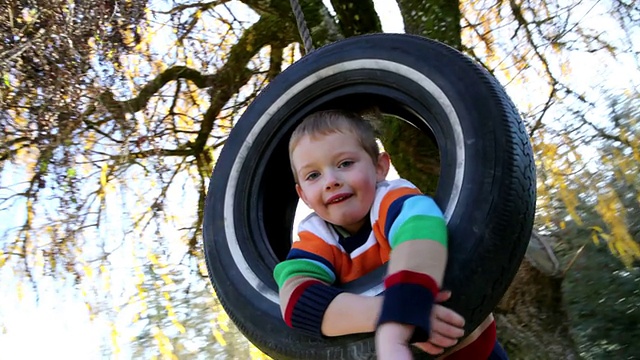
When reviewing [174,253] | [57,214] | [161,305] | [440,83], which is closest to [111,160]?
[57,214]

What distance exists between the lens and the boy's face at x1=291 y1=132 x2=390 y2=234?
158cm

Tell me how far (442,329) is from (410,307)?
0.12m

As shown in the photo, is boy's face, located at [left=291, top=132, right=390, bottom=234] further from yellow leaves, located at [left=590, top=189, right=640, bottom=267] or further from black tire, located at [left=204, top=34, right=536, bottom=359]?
yellow leaves, located at [left=590, top=189, right=640, bottom=267]

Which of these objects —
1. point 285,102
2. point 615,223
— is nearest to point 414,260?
point 285,102

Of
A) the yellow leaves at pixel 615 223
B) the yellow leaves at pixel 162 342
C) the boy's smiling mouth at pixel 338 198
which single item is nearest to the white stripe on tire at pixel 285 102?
the boy's smiling mouth at pixel 338 198

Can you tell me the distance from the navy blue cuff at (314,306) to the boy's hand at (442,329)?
20 centimetres

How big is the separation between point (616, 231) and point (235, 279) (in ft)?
7.95

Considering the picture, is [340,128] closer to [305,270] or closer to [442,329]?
[305,270]

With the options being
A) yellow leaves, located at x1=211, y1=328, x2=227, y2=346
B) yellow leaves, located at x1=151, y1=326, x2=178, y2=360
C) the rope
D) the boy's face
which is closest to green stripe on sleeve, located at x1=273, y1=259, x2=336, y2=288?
the boy's face

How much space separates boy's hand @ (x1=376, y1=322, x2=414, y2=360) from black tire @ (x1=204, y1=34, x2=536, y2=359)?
116mm

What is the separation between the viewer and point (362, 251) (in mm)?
1596

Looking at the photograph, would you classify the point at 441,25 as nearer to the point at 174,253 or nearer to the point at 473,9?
the point at 473,9

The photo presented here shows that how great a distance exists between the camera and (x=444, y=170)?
1.57 metres

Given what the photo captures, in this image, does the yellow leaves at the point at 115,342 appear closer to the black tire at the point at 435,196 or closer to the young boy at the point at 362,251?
the black tire at the point at 435,196
